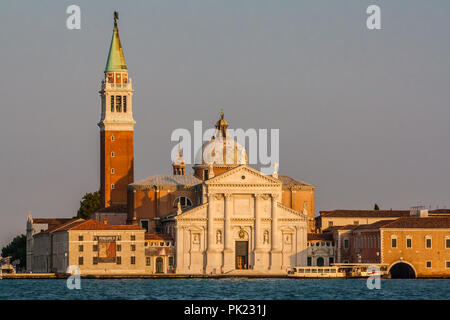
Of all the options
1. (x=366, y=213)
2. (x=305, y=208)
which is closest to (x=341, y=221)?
(x=366, y=213)

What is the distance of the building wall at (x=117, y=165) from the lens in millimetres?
107375

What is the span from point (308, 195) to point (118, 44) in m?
21.0

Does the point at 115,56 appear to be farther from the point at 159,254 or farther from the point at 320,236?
the point at 320,236

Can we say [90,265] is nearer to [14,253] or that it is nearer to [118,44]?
[118,44]

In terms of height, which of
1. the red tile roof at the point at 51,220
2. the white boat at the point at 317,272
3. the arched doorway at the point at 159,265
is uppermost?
the red tile roof at the point at 51,220

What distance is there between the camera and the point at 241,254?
96.3 metres

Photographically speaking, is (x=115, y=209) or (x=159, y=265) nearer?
(x=159, y=265)

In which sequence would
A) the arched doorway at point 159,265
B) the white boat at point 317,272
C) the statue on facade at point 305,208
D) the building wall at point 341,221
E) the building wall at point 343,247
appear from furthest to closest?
1. the building wall at point 341,221
2. the statue on facade at point 305,208
3. the building wall at point 343,247
4. the arched doorway at point 159,265
5. the white boat at point 317,272

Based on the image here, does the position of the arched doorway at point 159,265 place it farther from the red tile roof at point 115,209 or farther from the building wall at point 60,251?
the red tile roof at point 115,209

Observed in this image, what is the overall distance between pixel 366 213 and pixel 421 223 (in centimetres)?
1504

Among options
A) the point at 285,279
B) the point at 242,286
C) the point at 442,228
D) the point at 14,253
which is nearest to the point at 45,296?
the point at 242,286

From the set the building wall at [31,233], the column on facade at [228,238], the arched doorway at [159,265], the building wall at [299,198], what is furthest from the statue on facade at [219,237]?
the building wall at [31,233]

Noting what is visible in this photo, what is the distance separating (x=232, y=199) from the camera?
95438mm
